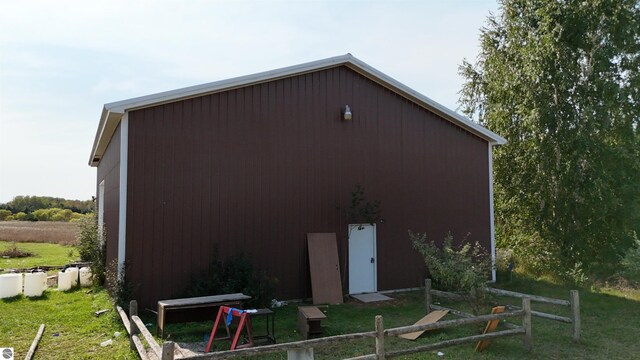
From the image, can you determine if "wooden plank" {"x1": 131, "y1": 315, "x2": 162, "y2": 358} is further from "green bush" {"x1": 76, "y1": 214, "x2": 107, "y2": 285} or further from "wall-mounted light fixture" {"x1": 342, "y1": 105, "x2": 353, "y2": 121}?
"wall-mounted light fixture" {"x1": 342, "y1": 105, "x2": 353, "y2": 121}

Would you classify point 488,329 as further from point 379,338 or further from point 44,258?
point 44,258

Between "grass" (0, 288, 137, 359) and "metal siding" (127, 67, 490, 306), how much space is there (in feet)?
4.19

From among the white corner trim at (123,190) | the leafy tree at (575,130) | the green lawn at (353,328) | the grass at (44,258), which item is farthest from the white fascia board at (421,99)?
the grass at (44,258)

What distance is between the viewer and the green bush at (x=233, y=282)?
9.20 meters

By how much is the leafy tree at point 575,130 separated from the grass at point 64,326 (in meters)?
12.4

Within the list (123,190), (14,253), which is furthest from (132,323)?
(14,253)

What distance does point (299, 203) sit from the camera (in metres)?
10.9

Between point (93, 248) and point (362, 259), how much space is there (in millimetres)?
8214

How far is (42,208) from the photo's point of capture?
176ft

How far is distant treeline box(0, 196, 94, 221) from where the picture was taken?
145 feet

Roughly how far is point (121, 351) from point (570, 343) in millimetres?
7019

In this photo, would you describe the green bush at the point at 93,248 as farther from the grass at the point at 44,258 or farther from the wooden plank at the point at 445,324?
the wooden plank at the point at 445,324

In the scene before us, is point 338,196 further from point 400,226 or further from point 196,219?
point 196,219

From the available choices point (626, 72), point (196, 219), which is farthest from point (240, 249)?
point (626, 72)
